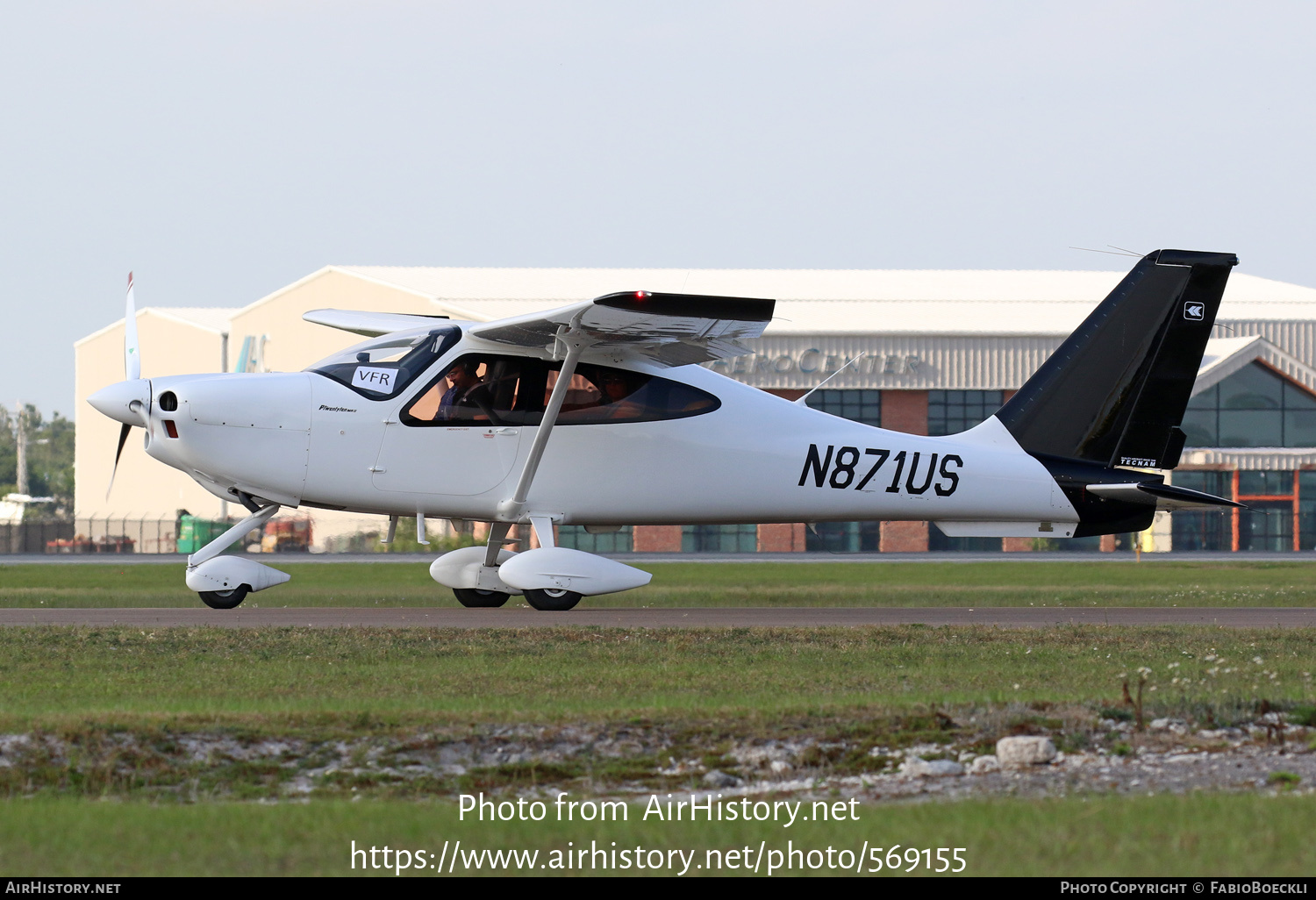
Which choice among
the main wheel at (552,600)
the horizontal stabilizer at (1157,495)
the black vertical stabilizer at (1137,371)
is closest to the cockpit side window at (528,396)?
the main wheel at (552,600)

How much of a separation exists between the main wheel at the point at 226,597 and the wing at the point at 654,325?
3.78m

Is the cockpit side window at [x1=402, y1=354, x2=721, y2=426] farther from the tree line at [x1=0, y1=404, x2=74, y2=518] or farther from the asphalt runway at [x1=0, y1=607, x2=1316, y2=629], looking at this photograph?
the tree line at [x1=0, y1=404, x2=74, y2=518]

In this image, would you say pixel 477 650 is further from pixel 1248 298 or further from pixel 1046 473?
pixel 1248 298

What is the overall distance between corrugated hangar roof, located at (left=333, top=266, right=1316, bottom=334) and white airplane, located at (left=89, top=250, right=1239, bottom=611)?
3302 cm

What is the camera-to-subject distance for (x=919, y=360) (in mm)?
52562

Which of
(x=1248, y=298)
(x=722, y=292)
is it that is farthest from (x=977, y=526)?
(x=1248, y=298)

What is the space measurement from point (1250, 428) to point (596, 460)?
44.9 metres

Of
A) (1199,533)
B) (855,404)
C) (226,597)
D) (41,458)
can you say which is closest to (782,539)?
(855,404)

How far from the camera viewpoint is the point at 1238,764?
689 centimetres

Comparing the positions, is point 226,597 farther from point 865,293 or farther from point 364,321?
point 865,293

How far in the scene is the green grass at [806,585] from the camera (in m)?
19.3

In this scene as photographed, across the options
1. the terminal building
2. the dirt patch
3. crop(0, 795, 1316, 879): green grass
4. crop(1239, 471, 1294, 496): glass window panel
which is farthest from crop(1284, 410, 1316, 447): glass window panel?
crop(0, 795, 1316, 879): green grass

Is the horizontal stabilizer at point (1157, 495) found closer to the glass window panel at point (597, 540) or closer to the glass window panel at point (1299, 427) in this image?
the glass window panel at point (597, 540)

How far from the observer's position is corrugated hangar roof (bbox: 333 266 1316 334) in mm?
53219
